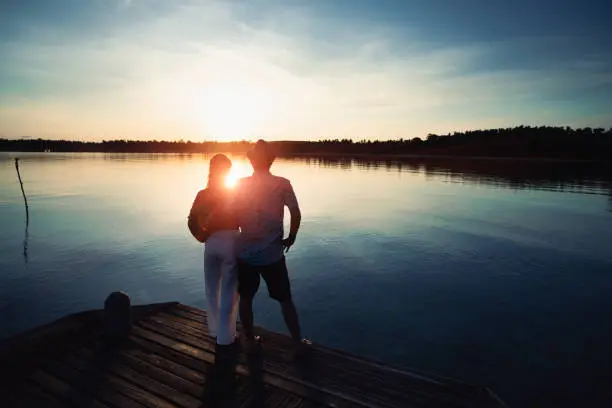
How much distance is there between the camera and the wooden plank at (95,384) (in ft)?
13.1

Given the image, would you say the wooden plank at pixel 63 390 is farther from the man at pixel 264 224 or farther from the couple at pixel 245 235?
the man at pixel 264 224

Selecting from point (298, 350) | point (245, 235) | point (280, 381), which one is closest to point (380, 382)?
point (298, 350)

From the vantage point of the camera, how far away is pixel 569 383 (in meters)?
6.20

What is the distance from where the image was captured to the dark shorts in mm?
4688

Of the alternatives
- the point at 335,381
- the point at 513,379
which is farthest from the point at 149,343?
the point at 513,379

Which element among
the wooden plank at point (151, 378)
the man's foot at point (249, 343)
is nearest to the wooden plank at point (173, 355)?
the wooden plank at point (151, 378)

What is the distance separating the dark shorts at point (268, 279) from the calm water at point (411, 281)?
11.1 feet

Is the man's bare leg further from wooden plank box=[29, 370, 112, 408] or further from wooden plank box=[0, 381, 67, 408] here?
wooden plank box=[0, 381, 67, 408]

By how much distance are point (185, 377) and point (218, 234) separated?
6.38ft

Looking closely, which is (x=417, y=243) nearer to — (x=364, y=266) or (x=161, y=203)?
(x=364, y=266)

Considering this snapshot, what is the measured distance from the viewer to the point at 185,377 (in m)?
4.48

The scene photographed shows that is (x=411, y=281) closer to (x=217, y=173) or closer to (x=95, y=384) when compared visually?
(x=217, y=173)

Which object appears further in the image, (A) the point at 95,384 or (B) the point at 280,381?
(B) the point at 280,381

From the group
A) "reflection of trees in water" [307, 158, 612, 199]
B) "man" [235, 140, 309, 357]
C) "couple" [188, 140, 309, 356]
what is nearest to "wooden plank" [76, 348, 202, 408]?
"couple" [188, 140, 309, 356]
